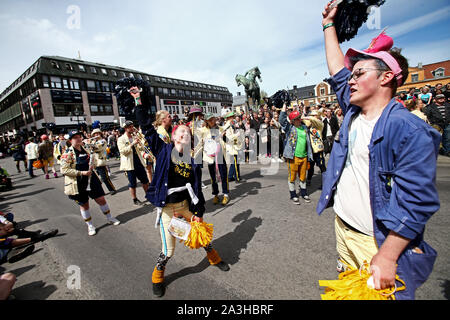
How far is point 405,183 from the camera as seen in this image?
108 centimetres

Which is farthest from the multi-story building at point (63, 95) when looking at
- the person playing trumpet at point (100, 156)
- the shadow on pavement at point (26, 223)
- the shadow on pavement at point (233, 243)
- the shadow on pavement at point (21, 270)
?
the shadow on pavement at point (21, 270)

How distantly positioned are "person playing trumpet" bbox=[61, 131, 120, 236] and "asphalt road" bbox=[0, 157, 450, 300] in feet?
2.23

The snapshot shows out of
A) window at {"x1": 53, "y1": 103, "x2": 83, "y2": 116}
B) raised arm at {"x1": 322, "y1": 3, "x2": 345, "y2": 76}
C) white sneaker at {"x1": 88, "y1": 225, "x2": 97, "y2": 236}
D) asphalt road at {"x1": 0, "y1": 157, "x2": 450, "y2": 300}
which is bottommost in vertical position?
asphalt road at {"x1": 0, "y1": 157, "x2": 450, "y2": 300}

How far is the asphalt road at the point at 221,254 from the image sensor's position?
2541mm

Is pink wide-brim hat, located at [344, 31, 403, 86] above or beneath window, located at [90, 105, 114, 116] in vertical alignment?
beneath

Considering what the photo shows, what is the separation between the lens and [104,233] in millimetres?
4438

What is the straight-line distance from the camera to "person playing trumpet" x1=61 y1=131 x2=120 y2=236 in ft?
13.9

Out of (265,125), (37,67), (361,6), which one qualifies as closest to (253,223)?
(361,6)

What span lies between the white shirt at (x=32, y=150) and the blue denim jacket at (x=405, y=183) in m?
15.8

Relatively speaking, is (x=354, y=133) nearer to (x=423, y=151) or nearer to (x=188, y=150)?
(x=423, y=151)

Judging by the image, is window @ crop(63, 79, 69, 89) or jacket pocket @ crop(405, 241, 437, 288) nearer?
jacket pocket @ crop(405, 241, 437, 288)

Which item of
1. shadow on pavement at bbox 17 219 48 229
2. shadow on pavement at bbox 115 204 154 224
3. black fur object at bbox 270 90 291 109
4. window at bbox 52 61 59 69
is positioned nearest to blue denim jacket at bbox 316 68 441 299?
black fur object at bbox 270 90 291 109

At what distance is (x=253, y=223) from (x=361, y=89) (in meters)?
3.32

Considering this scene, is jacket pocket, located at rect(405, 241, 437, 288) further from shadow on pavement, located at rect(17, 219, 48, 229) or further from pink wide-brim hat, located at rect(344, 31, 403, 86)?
shadow on pavement, located at rect(17, 219, 48, 229)
